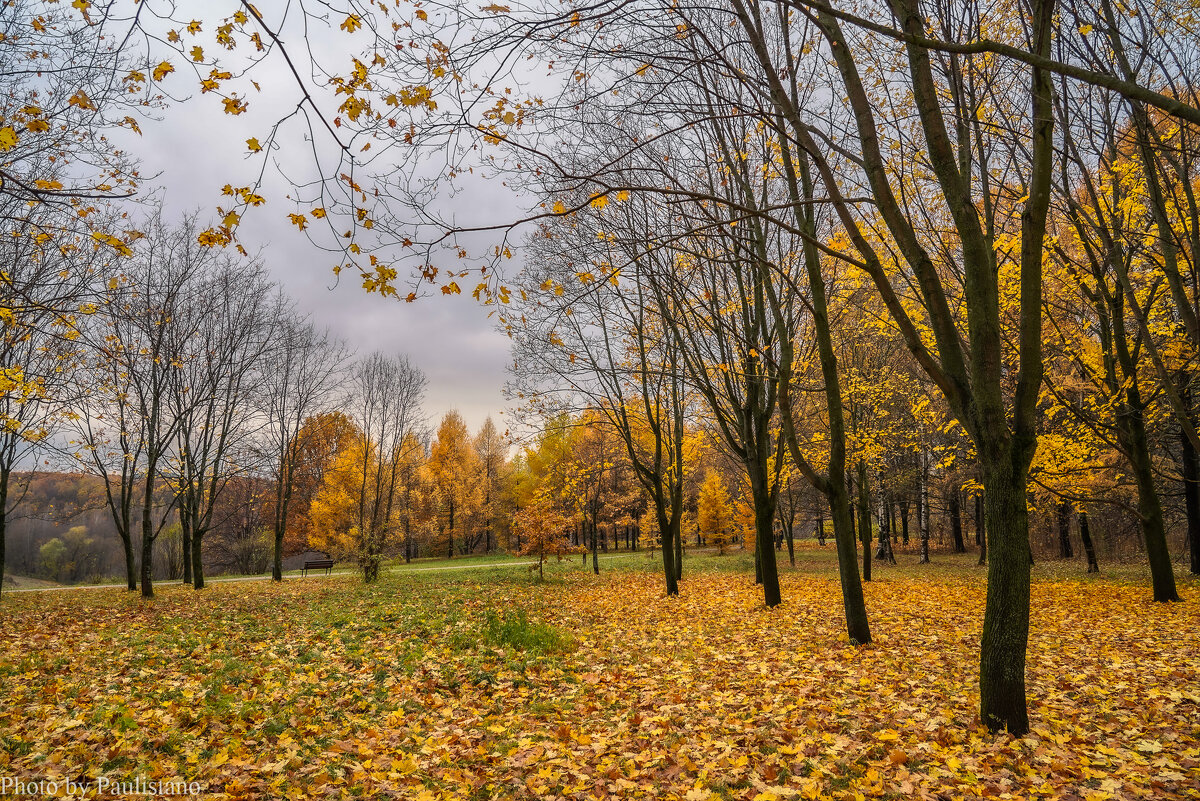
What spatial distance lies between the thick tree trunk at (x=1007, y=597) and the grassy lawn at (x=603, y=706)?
230 mm

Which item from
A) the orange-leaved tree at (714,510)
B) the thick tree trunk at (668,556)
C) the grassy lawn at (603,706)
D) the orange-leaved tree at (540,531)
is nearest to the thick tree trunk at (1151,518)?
the grassy lawn at (603,706)

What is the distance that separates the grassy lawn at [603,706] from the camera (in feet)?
11.4

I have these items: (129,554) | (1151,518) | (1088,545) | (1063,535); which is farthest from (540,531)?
(1063,535)

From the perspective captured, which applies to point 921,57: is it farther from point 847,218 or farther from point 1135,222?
point 1135,222

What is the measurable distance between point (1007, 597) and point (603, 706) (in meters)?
3.51

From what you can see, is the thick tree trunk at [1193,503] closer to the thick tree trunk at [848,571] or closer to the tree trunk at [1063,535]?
the tree trunk at [1063,535]

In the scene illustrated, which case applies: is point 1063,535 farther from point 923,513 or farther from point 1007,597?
point 1007,597

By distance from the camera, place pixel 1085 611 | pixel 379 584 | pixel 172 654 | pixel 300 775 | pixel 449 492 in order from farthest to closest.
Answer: pixel 449 492 < pixel 379 584 < pixel 1085 611 < pixel 172 654 < pixel 300 775

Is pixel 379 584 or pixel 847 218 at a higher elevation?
pixel 847 218

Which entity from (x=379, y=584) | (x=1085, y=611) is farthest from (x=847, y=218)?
(x=379, y=584)

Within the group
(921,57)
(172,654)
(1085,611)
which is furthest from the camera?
(1085,611)

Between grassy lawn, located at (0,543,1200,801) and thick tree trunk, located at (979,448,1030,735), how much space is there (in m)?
0.23

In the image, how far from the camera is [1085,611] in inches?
349

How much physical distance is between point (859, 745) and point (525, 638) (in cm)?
452
